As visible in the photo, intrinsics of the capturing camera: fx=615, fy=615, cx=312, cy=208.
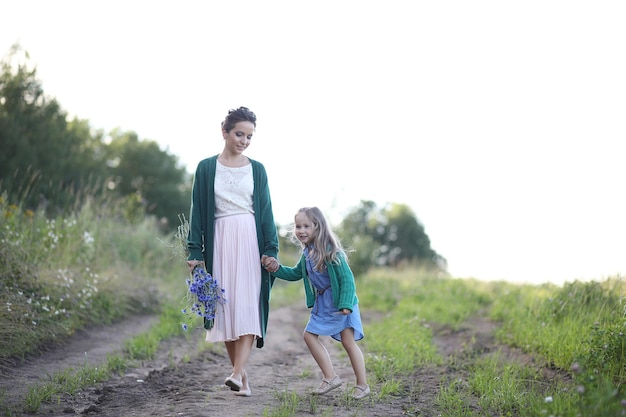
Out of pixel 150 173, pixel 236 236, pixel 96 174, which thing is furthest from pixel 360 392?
pixel 150 173

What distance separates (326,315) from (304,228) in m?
0.70

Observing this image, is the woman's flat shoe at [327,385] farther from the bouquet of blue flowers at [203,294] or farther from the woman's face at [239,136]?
the woman's face at [239,136]

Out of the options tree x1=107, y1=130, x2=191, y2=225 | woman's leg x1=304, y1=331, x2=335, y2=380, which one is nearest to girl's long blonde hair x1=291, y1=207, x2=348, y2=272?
woman's leg x1=304, y1=331, x2=335, y2=380

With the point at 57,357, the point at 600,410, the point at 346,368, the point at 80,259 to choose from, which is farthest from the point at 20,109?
the point at 600,410

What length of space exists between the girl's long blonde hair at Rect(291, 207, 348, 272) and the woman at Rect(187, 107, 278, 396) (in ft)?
1.09

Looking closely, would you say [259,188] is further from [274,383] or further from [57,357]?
[57,357]

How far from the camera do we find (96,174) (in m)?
21.7

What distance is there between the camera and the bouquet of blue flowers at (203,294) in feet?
15.3

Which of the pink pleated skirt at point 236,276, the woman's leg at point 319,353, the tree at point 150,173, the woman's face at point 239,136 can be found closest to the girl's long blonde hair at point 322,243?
the pink pleated skirt at point 236,276

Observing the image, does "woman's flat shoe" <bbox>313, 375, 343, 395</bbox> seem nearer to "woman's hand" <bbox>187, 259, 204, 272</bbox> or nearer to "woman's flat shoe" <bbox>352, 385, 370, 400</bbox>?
"woman's flat shoe" <bbox>352, 385, 370, 400</bbox>

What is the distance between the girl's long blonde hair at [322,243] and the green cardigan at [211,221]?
26 cm

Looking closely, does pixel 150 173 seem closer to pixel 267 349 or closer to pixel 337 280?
pixel 267 349

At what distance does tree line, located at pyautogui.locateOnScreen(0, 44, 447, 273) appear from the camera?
13.6 metres

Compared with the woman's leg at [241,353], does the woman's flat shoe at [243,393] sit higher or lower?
lower
